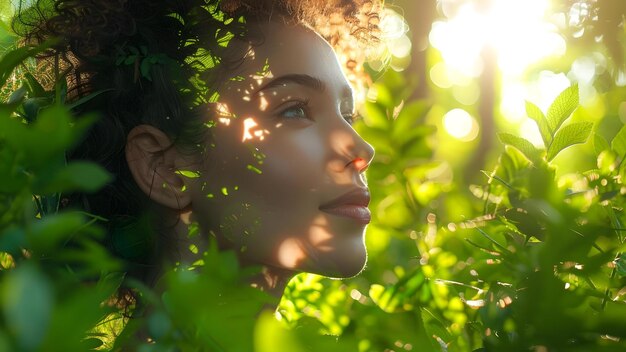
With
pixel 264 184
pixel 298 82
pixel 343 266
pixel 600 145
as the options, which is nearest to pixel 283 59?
pixel 298 82

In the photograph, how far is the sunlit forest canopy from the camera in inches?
14.4

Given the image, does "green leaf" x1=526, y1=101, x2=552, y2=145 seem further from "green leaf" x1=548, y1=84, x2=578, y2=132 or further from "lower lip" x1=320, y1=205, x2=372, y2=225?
"lower lip" x1=320, y1=205, x2=372, y2=225

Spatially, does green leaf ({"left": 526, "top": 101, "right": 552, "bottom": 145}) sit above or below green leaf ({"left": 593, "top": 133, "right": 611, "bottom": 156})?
above

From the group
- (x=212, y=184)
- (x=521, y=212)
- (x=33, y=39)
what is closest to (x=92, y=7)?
(x=33, y=39)

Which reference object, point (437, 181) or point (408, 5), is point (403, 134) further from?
point (408, 5)

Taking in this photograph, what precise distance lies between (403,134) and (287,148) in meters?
0.65

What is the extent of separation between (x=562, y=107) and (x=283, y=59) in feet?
2.92

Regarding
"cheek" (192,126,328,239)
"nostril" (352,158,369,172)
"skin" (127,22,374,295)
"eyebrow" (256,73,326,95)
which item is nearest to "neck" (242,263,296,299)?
"skin" (127,22,374,295)

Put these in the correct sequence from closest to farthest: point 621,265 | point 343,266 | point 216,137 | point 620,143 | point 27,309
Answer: point 27,309, point 621,265, point 620,143, point 343,266, point 216,137

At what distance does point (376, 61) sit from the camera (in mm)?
2492

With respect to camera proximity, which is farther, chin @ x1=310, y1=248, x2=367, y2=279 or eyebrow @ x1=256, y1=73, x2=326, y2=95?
eyebrow @ x1=256, y1=73, x2=326, y2=95

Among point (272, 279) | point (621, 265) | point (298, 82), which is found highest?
point (621, 265)

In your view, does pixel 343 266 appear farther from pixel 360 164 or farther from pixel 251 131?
pixel 251 131

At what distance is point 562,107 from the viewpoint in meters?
0.69
